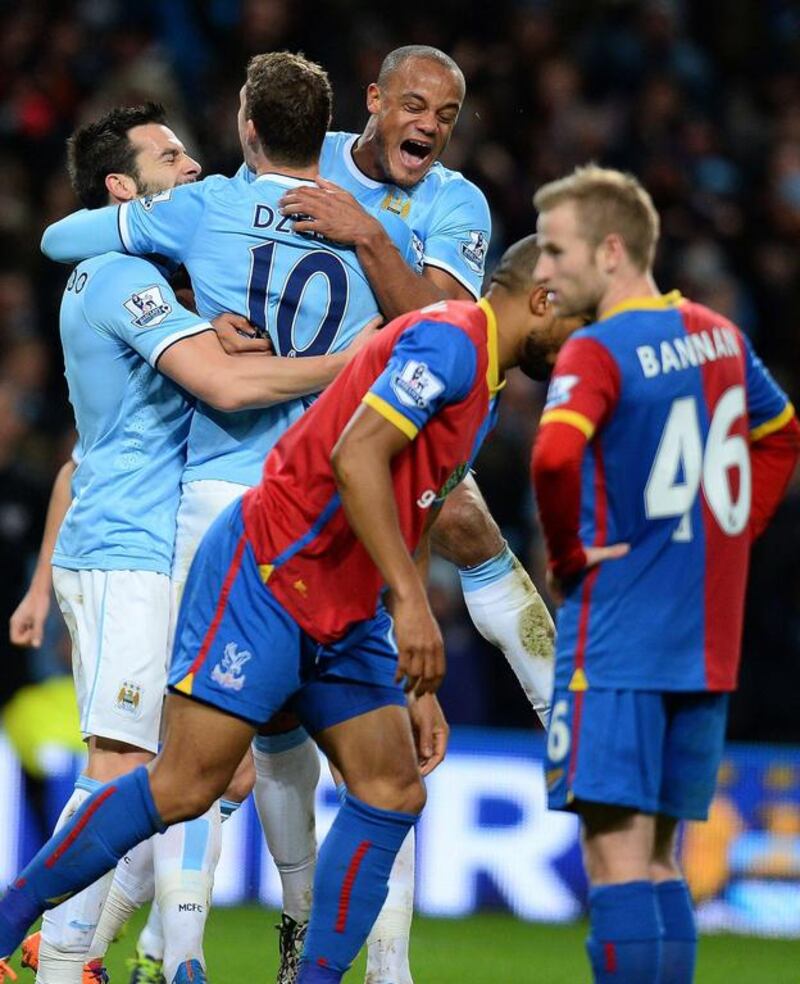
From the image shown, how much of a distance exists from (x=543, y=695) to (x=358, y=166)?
172 cm

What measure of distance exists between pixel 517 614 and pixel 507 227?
5.73 m

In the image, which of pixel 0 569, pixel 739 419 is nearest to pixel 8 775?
pixel 0 569

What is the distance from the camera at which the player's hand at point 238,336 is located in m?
5.06

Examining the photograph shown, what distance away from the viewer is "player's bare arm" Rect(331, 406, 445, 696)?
163 inches

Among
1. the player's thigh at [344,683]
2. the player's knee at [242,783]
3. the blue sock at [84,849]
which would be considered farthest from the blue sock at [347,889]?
the player's knee at [242,783]

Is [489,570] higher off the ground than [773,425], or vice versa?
[773,425]

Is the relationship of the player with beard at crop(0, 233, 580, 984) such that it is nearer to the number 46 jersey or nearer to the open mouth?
the number 46 jersey

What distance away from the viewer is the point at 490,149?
451 inches

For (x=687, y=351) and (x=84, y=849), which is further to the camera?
(x=84, y=849)

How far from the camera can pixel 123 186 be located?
553 cm

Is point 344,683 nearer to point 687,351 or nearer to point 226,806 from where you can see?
point 226,806

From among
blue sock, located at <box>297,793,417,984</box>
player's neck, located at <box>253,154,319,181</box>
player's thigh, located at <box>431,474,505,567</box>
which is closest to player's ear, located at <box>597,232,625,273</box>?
player's neck, located at <box>253,154,319,181</box>

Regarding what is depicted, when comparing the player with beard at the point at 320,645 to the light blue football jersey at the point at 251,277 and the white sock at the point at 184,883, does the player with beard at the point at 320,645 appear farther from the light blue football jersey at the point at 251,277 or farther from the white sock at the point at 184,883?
the light blue football jersey at the point at 251,277

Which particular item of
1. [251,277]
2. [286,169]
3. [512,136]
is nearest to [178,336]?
[251,277]
